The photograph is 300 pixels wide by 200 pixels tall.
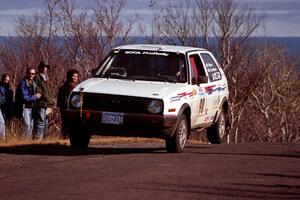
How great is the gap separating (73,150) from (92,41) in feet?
82.6

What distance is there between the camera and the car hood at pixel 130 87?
39.0 feet

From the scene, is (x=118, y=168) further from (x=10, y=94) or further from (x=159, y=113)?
(x=10, y=94)

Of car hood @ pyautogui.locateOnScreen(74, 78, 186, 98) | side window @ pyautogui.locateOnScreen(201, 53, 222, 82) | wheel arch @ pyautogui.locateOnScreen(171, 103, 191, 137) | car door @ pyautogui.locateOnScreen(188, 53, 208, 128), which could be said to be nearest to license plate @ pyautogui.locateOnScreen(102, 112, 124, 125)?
car hood @ pyautogui.locateOnScreen(74, 78, 186, 98)

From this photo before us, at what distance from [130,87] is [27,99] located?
341cm

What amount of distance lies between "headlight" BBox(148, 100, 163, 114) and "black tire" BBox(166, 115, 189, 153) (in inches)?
20.9

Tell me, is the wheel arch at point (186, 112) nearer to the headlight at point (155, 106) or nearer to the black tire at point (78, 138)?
the headlight at point (155, 106)

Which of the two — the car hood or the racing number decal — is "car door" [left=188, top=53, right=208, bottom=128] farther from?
the car hood

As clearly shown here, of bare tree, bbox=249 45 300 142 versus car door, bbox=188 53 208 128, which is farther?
bare tree, bbox=249 45 300 142

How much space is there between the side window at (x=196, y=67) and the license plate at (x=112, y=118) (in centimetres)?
183

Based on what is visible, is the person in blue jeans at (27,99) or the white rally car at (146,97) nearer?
the white rally car at (146,97)

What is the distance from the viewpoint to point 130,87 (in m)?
12.2

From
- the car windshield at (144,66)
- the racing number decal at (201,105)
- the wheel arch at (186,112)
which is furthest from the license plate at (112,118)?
the racing number decal at (201,105)

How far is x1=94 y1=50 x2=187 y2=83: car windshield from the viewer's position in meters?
12.8

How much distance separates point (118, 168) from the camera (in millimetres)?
10180
